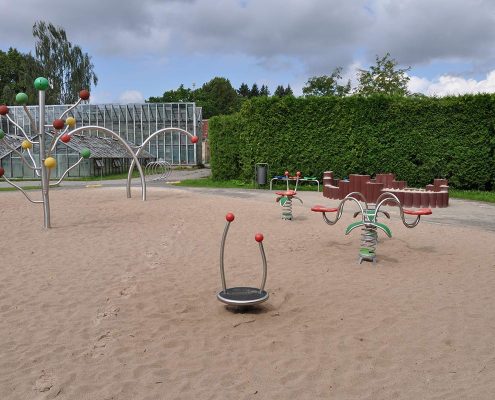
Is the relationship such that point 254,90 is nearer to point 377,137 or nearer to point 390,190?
point 377,137

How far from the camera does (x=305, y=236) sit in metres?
8.93

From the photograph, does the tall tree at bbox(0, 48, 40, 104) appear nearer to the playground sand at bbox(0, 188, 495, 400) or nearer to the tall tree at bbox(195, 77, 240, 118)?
the tall tree at bbox(195, 77, 240, 118)

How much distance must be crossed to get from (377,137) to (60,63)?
42.8 metres

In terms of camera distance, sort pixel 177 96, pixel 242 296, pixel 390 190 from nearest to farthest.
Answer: pixel 242 296 → pixel 390 190 → pixel 177 96

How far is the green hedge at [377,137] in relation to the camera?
18172mm

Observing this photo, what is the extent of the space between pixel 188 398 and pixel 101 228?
23.3 ft

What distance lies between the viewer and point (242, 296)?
15.8ft

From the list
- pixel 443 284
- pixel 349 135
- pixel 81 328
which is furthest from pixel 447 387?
pixel 349 135

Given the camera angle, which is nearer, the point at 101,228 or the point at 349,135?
the point at 101,228

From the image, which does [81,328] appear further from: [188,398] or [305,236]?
[305,236]

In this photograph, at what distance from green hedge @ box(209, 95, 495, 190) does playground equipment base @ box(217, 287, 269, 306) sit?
15122mm

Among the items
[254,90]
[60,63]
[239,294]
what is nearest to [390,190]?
[239,294]

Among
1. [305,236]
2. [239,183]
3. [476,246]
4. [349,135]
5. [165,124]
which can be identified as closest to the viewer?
[476,246]

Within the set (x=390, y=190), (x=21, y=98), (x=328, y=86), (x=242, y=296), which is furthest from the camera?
(x=328, y=86)
